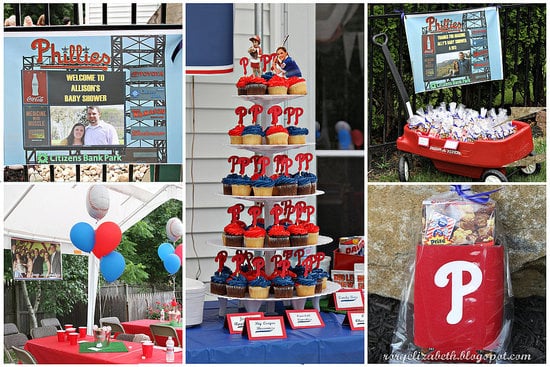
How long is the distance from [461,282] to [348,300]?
1.02 metres

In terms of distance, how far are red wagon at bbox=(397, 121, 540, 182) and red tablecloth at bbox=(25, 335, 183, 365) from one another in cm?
157

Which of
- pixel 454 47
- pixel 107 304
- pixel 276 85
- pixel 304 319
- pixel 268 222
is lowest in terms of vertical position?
pixel 304 319

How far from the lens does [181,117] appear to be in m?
4.39

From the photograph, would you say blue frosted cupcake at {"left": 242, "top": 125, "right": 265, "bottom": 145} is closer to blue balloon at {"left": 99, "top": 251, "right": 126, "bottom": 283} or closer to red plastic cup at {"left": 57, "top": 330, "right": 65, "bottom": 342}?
blue balloon at {"left": 99, "top": 251, "right": 126, "bottom": 283}

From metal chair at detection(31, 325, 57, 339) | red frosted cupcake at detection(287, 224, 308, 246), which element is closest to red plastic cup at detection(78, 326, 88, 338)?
metal chair at detection(31, 325, 57, 339)

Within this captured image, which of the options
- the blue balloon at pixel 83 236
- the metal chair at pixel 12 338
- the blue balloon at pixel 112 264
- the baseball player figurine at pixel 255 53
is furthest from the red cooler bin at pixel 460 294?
the metal chair at pixel 12 338

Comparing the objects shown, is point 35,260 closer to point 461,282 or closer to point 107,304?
point 107,304

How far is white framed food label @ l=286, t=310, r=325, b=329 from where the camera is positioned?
15.8ft

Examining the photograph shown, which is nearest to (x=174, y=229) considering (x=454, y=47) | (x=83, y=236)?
(x=83, y=236)

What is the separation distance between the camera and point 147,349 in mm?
4477

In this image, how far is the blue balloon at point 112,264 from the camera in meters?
4.47

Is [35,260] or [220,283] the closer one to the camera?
[35,260]

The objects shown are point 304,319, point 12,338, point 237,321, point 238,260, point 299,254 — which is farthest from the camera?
point 299,254

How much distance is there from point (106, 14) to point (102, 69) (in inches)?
11.3
